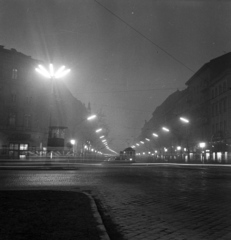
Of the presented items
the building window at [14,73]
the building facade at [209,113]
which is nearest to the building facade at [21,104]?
the building window at [14,73]

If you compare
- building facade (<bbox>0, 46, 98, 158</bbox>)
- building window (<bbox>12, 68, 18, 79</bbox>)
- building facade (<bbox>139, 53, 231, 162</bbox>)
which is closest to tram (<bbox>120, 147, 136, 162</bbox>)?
building facade (<bbox>139, 53, 231, 162</bbox>)

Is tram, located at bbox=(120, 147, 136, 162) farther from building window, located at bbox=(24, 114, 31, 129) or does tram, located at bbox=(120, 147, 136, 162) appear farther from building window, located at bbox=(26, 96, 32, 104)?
building window, located at bbox=(26, 96, 32, 104)

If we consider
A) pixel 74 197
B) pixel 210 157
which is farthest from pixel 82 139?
pixel 74 197

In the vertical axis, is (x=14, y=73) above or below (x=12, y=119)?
above

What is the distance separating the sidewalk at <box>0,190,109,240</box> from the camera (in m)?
4.78

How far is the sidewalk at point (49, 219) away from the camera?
15.7 ft

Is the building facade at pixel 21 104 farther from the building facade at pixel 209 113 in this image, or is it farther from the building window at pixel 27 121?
the building facade at pixel 209 113

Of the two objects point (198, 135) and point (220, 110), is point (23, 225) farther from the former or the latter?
point (198, 135)

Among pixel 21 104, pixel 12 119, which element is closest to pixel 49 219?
pixel 12 119

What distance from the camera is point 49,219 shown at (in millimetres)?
5820

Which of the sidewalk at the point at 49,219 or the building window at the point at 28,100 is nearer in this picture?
the sidewalk at the point at 49,219

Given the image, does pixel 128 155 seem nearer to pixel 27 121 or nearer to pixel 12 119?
pixel 27 121

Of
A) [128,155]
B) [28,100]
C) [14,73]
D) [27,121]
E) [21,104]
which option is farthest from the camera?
[128,155]

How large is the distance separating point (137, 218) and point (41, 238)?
2.48 m
